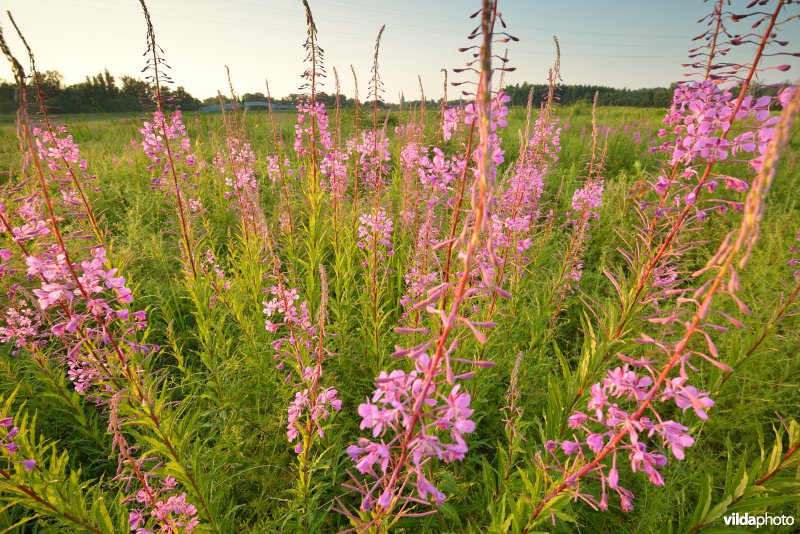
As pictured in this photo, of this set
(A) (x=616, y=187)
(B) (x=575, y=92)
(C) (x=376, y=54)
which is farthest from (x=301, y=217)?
(B) (x=575, y=92)

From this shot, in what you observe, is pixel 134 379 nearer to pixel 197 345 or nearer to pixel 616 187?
pixel 197 345

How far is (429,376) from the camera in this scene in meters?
1.04

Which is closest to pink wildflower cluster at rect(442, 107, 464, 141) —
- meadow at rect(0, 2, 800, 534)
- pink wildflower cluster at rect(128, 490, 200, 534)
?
meadow at rect(0, 2, 800, 534)

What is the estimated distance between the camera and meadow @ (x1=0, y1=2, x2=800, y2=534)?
3.96 ft

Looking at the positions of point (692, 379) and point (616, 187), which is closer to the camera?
point (692, 379)

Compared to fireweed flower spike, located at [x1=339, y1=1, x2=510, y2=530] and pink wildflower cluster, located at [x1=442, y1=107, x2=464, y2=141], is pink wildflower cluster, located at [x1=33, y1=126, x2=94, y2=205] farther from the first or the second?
fireweed flower spike, located at [x1=339, y1=1, x2=510, y2=530]

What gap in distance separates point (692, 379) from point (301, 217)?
5.67m

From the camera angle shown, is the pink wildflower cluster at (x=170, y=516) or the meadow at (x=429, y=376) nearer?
the meadow at (x=429, y=376)

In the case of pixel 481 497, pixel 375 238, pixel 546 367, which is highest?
pixel 375 238

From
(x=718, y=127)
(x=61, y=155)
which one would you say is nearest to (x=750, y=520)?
(x=718, y=127)

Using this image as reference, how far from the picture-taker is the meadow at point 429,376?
1.21m

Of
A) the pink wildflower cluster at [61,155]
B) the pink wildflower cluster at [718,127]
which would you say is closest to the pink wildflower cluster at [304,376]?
the pink wildflower cluster at [61,155]

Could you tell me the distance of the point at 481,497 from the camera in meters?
2.44

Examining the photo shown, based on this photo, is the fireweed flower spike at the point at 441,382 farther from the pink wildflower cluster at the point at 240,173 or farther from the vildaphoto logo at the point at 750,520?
the pink wildflower cluster at the point at 240,173
